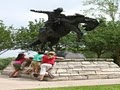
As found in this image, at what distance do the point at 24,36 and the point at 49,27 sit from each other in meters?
19.2

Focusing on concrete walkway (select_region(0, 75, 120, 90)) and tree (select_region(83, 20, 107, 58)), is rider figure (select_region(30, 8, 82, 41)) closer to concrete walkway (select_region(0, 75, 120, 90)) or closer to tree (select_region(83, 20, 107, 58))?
concrete walkway (select_region(0, 75, 120, 90))

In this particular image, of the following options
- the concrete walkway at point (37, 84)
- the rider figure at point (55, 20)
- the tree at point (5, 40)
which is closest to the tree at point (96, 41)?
the tree at point (5, 40)

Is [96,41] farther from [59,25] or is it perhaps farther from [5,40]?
[59,25]

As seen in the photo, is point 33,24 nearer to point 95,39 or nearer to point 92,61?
point 95,39

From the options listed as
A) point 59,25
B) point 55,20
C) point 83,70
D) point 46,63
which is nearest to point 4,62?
point 59,25

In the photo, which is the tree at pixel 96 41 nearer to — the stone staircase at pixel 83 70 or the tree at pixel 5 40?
the tree at pixel 5 40

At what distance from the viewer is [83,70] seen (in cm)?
1852

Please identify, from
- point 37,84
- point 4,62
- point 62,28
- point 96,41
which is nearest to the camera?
point 37,84

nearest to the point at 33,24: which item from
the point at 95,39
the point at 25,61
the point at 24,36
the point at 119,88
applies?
the point at 24,36

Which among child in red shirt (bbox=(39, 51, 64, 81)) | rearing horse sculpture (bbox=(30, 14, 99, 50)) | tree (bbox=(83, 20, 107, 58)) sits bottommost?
tree (bbox=(83, 20, 107, 58))

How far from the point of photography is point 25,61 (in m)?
19.5

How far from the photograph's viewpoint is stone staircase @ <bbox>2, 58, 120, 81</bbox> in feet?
57.9

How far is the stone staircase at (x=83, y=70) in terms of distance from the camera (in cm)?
1766

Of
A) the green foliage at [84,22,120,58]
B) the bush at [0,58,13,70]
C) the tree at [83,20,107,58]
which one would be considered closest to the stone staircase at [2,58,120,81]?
the bush at [0,58,13,70]
